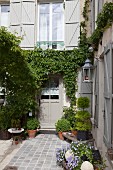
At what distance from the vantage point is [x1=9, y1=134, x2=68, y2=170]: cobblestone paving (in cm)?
462

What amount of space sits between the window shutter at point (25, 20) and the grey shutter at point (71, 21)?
128cm

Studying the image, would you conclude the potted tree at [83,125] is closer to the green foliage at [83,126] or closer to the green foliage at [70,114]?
the green foliage at [83,126]

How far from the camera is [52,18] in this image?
8.11 metres

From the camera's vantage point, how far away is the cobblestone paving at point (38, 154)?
462cm

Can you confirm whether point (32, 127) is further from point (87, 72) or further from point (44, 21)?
point (44, 21)

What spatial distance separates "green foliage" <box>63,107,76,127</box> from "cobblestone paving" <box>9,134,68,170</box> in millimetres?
753

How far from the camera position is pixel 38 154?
17.7ft

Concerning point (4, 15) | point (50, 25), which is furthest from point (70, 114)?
point (4, 15)

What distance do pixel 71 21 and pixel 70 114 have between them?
3.44 metres

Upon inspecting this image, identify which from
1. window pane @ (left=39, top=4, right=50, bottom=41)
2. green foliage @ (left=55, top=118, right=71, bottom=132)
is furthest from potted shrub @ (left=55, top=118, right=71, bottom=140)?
window pane @ (left=39, top=4, right=50, bottom=41)

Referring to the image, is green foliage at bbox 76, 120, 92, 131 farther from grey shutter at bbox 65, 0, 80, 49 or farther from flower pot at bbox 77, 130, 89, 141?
grey shutter at bbox 65, 0, 80, 49

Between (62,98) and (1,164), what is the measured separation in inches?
148

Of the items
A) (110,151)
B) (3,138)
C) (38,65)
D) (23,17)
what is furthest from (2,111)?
(110,151)

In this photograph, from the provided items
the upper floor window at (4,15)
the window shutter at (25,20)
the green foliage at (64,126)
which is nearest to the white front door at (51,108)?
the green foliage at (64,126)
